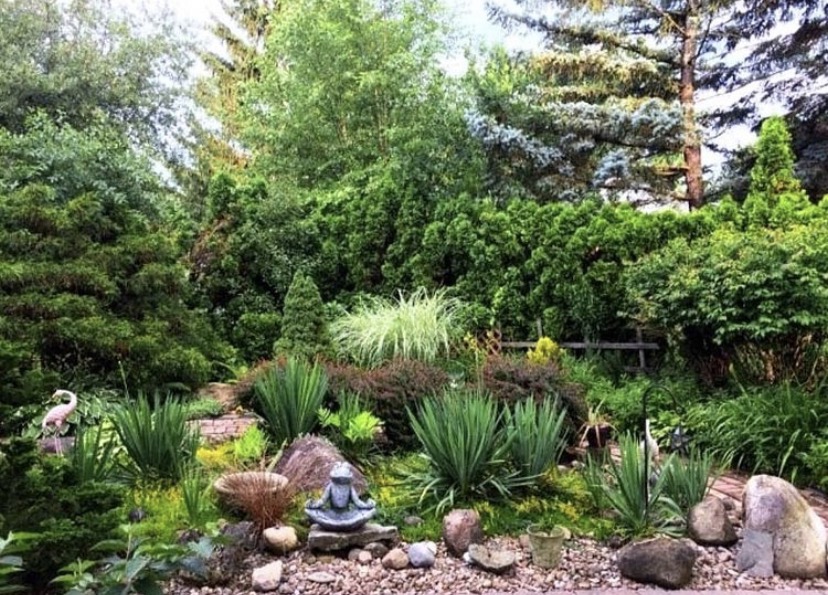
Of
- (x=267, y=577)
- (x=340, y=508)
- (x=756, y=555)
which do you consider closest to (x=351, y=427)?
(x=340, y=508)

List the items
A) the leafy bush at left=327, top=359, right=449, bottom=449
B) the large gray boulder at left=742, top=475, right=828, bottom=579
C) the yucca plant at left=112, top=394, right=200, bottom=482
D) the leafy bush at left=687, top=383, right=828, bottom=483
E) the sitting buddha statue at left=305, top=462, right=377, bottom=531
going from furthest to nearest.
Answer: the leafy bush at left=327, top=359, right=449, bottom=449
the leafy bush at left=687, top=383, right=828, bottom=483
the yucca plant at left=112, top=394, right=200, bottom=482
the sitting buddha statue at left=305, top=462, right=377, bottom=531
the large gray boulder at left=742, top=475, right=828, bottom=579

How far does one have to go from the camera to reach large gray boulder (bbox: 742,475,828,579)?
2756 mm

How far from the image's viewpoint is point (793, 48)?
1129 centimetres

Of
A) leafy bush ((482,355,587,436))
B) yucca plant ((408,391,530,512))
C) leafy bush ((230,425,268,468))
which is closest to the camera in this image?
yucca plant ((408,391,530,512))

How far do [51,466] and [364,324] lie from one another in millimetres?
4897

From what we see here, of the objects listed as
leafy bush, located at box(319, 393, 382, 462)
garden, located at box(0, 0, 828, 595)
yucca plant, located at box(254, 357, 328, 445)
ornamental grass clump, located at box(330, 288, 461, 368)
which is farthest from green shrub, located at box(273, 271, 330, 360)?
leafy bush, located at box(319, 393, 382, 462)

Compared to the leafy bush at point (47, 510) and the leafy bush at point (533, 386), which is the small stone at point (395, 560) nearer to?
the leafy bush at point (47, 510)

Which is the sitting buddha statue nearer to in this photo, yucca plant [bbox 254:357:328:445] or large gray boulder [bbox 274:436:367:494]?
large gray boulder [bbox 274:436:367:494]

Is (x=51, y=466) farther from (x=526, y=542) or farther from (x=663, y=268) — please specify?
(x=663, y=268)

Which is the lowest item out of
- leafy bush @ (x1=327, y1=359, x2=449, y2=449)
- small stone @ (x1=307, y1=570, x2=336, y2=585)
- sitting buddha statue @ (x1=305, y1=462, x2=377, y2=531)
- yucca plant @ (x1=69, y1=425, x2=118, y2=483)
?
small stone @ (x1=307, y1=570, x2=336, y2=585)

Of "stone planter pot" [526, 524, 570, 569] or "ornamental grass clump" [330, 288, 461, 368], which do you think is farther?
"ornamental grass clump" [330, 288, 461, 368]

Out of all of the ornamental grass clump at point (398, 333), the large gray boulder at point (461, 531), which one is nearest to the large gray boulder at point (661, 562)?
the large gray boulder at point (461, 531)

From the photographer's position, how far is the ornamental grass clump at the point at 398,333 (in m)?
6.77

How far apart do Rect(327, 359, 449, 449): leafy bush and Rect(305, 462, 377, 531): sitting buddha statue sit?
149 centimetres
